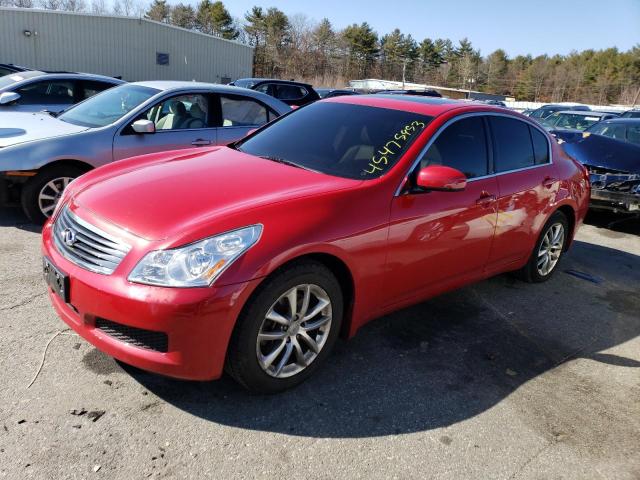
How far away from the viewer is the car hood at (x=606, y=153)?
24.5ft

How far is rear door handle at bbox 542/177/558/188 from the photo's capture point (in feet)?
14.7

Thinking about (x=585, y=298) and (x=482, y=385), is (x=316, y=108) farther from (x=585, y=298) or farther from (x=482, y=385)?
(x=585, y=298)

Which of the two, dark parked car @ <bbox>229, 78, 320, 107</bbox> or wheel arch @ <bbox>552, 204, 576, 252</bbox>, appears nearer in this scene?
wheel arch @ <bbox>552, 204, 576, 252</bbox>

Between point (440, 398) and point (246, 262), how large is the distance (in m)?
1.41

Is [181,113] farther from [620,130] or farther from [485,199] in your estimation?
[620,130]

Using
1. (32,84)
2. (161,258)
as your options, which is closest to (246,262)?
(161,258)

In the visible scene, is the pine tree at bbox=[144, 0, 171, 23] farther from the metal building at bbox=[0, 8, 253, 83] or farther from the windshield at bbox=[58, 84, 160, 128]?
the windshield at bbox=[58, 84, 160, 128]

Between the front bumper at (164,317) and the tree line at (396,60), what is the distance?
64714 millimetres

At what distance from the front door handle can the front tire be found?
1403mm

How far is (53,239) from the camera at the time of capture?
9.77 ft

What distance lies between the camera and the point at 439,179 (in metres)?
3.16

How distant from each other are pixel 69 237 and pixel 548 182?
377cm

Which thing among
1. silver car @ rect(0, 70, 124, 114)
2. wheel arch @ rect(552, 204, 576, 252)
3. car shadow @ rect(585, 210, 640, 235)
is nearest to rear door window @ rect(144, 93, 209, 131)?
silver car @ rect(0, 70, 124, 114)

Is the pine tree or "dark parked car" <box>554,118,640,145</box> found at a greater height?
the pine tree
